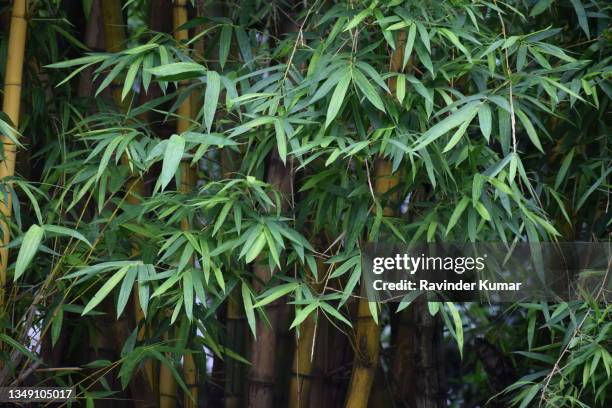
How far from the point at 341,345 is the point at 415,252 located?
1.83 feet

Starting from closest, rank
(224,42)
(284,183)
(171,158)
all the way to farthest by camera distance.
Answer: (171,158)
(224,42)
(284,183)

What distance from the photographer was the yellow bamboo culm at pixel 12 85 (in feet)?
5.77

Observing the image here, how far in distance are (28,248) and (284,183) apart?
606mm

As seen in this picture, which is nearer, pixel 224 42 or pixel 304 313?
pixel 304 313

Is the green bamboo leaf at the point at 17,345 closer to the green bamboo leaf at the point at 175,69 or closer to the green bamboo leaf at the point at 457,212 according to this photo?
the green bamboo leaf at the point at 175,69

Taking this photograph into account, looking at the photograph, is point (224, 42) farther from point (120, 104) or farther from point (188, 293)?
point (188, 293)

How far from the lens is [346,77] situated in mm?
1531

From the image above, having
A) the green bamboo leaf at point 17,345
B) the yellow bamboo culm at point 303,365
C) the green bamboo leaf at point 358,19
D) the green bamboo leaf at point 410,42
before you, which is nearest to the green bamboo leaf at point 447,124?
the green bamboo leaf at point 410,42

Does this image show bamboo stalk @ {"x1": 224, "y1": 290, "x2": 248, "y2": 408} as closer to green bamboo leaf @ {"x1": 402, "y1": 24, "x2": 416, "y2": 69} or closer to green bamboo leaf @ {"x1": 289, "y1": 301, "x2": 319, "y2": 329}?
green bamboo leaf @ {"x1": 289, "y1": 301, "x2": 319, "y2": 329}

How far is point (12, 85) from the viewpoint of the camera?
1790 millimetres

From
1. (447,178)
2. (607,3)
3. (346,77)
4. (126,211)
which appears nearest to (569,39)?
(607,3)

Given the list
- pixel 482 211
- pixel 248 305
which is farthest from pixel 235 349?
pixel 482 211

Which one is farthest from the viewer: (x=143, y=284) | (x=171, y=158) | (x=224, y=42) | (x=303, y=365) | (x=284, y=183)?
(x=303, y=365)

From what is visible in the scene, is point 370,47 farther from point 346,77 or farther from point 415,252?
point 415,252
